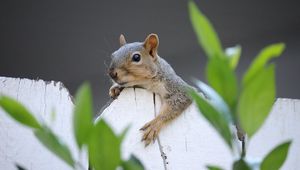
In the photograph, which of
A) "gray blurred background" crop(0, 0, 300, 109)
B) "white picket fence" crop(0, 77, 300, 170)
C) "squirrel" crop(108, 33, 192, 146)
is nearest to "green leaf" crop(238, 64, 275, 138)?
"white picket fence" crop(0, 77, 300, 170)

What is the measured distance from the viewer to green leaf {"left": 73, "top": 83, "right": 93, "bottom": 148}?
0.38 meters

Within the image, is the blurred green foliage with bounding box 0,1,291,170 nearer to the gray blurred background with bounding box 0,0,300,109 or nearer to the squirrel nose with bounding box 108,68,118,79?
the squirrel nose with bounding box 108,68,118,79

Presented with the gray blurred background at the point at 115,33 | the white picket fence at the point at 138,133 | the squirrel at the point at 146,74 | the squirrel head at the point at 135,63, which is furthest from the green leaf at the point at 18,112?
the gray blurred background at the point at 115,33

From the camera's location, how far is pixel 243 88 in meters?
0.41

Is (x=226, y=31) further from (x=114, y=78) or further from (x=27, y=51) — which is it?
(x=114, y=78)

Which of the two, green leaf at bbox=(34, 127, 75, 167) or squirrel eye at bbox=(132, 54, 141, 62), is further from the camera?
squirrel eye at bbox=(132, 54, 141, 62)

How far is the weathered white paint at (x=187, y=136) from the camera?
3.86 ft


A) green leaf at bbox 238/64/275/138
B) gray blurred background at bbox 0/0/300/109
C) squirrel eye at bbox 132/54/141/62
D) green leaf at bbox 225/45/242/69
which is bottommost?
green leaf at bbox 238/64/275/138

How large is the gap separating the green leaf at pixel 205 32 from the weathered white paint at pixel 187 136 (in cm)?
76

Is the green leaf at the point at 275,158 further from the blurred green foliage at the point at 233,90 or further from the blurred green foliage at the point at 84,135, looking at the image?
the blurred green foliage at the point at 84,135

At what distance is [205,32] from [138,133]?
33.1 inches

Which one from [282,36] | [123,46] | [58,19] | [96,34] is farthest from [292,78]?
[123,46]

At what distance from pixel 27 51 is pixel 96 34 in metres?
0.48

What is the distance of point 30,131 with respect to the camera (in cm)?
114
